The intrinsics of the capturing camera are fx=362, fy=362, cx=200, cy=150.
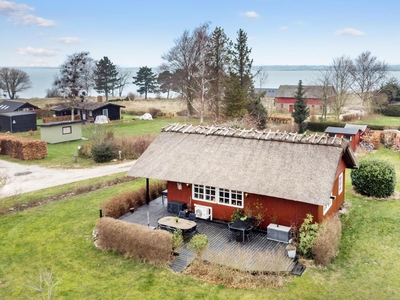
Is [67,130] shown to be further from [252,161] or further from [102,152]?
[252,161]

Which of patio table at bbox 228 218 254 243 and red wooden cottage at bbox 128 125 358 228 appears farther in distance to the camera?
red wooden cottage at bbox 128 125 358 228

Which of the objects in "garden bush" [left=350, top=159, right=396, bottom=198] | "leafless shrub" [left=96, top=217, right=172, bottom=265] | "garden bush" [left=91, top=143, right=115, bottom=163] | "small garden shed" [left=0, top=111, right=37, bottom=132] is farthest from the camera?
"small garden shed" [left=0, top=111, right=37, bottom=132]

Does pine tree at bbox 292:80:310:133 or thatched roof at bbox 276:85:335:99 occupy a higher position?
thatched roof at bbox 276:85:335:99

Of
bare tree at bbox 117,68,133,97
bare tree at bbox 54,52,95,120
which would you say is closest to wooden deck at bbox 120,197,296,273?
bare tree at bbox 54,52,95,120

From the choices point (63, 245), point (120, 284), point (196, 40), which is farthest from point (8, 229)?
point (196, 40)

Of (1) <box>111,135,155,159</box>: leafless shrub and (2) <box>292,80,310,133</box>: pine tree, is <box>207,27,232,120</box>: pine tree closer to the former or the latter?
(2) <box>292,80,310,133</box>: pine tree

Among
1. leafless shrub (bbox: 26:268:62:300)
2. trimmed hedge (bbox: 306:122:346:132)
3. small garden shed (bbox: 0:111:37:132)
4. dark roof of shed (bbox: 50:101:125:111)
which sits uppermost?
dark roof of shed (bbox: 50:101:125:111)

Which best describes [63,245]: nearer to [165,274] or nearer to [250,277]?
[165,274]

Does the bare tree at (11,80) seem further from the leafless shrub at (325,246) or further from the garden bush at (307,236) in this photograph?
the leafless shrub at (325,246)
